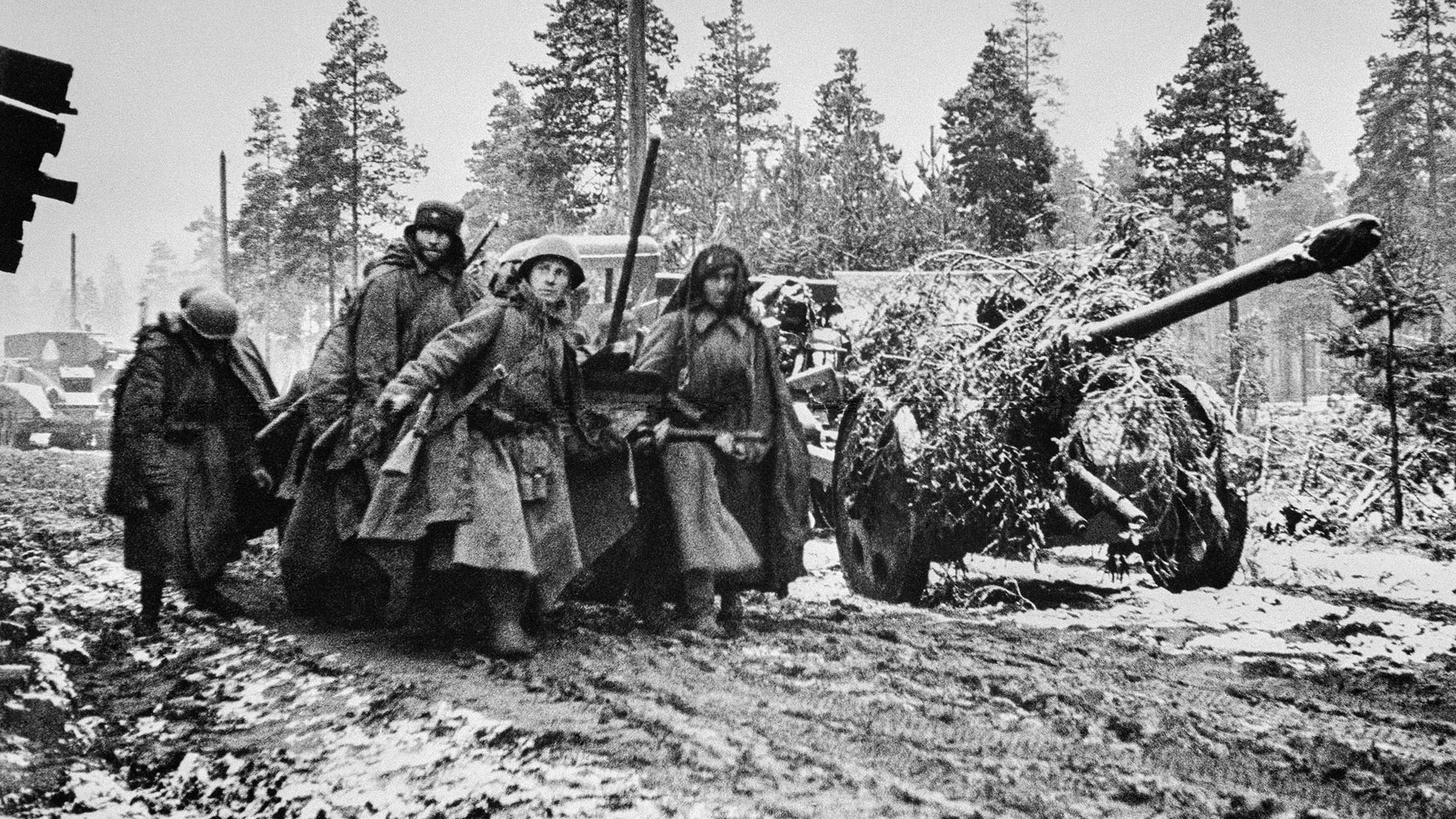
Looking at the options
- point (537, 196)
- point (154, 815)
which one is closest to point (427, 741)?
point (154, 815)

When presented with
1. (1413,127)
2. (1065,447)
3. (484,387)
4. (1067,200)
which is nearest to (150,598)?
(484,387)

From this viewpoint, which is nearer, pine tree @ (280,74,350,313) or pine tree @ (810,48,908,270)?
pine tree @ (810,48,908,270)

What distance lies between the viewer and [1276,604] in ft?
21.3

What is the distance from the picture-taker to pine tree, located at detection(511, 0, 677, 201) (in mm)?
29797

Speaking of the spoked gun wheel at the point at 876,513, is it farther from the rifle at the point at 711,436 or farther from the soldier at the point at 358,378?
the soldier at the point at 358,378

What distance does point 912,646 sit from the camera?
214 inches

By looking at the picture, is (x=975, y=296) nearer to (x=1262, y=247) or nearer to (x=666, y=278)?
(x=666, y=278)

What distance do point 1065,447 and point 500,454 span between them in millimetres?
3262

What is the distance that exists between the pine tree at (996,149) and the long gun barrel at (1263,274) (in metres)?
20.4

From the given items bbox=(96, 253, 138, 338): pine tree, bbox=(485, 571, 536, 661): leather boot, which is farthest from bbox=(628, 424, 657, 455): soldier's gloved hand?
bbox=(96, 253, 138, 338): pine tree

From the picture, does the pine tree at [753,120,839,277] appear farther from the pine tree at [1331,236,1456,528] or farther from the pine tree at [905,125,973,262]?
the pine tree at [1331,236,1456,528]

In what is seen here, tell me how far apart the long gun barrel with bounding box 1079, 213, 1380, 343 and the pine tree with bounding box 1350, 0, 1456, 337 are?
29333 mm

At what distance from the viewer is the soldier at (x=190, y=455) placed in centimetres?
645

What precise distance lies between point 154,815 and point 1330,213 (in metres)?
53.3
